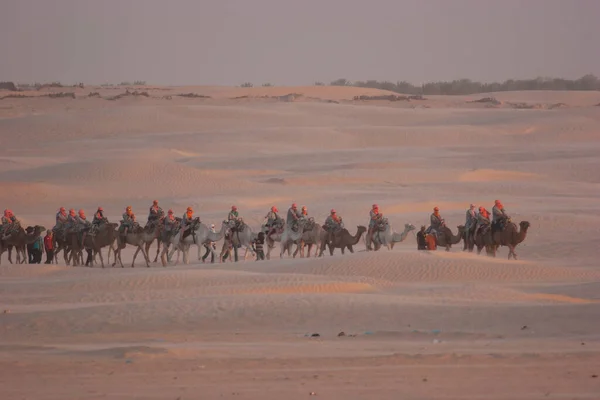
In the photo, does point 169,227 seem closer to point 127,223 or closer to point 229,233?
point 127,223

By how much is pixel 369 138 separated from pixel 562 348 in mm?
49652

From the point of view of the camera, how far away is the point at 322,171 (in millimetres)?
48312

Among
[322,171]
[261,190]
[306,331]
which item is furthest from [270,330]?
[322,171]

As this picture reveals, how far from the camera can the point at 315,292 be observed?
20266 mm

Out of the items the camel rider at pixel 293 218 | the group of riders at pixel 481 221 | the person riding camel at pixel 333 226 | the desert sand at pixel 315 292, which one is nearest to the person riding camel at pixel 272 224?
the camel rider at pixel 293 218

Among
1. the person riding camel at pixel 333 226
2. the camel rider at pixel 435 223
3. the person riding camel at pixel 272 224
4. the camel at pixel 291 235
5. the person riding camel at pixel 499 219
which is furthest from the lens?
the person riding camel at pixel 272 224

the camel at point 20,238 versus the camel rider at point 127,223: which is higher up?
the camel rider at point 127,223

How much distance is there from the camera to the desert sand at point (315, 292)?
12.3 meters

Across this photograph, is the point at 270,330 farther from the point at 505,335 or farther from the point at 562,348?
the point at 562,348

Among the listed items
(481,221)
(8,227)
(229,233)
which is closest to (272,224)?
(229,233)

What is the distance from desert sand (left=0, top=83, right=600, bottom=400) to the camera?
12.3 metres

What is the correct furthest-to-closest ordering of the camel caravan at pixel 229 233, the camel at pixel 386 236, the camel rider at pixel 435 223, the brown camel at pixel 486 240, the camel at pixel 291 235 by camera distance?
the camel at pixel 291 235 < the camel at pixel 386 236 < the camel rider at pixel 435 223 < the camel caravan at pixel 229 233 < the brown camel at pixel 486 240

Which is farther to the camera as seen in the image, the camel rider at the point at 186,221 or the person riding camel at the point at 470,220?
the person riding camel at the point at 470,220

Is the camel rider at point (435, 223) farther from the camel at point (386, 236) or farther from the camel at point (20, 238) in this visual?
the camel at point (20, 238)
